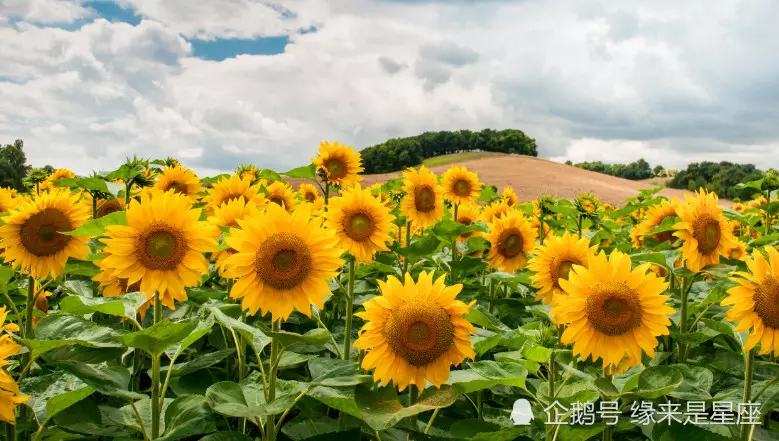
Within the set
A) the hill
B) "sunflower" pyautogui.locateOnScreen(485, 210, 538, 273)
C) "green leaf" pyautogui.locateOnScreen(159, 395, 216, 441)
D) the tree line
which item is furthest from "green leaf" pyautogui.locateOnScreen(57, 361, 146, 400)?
the tree line

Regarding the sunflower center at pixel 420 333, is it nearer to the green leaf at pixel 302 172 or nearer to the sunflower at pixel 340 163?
the green leaf at pixel 302 172

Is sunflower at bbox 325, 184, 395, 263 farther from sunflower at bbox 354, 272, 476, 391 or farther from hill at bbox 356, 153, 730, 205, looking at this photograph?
hill at bbox 356, 153, 730, 205

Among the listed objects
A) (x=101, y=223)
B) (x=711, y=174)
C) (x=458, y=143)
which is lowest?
(x=101, y=223)

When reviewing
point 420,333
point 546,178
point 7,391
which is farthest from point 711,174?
point 7,391

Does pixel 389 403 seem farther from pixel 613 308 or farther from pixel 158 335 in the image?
pixel 613 308

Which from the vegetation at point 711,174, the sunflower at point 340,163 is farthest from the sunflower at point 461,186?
the vegetation at point 711,174

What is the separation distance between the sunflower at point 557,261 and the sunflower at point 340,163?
211 cm

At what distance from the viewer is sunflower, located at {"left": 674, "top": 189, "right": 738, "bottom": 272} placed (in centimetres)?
361

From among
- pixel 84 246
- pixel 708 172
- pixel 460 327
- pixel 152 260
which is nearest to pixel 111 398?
pixel 84 246

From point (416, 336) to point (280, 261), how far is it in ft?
2.12

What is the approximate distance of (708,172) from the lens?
6044 cm

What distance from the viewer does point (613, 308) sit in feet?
9.08

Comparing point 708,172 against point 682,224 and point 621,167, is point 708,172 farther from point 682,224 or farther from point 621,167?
point 682,224

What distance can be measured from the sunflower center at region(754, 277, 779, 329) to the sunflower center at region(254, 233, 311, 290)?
2.22 m
